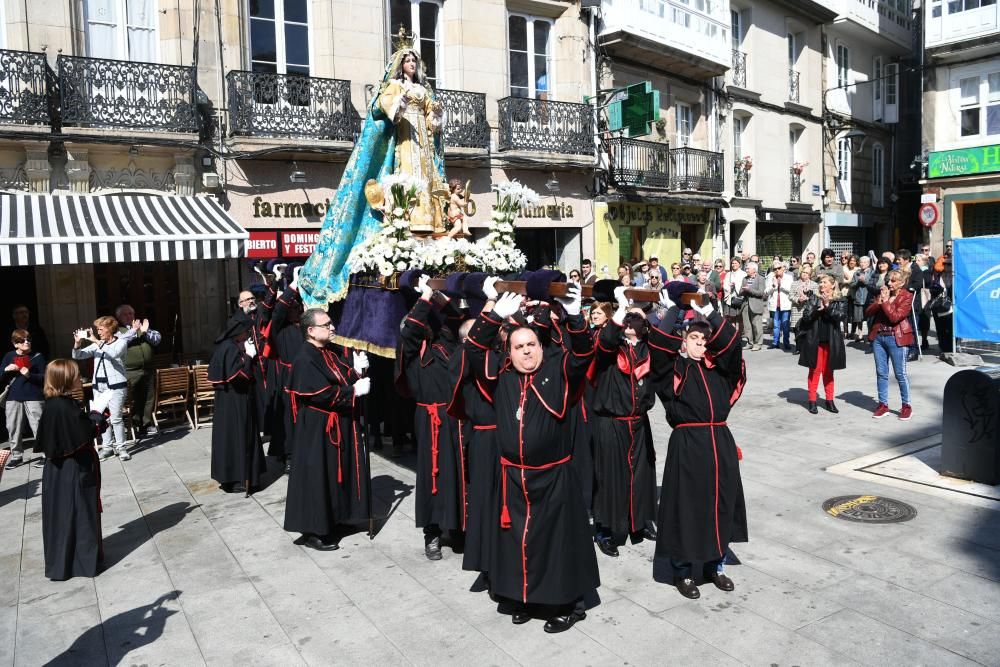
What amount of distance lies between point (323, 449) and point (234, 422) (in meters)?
2.26

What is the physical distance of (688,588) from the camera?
17.9ft

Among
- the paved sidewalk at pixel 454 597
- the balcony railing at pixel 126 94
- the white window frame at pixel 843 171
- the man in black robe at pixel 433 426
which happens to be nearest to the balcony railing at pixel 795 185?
the white window frame at pixel 843 171

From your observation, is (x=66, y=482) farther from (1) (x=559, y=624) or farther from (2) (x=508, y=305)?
(1) (x=559, y=624)

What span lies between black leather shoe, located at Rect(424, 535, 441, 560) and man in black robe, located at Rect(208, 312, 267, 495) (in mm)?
2743

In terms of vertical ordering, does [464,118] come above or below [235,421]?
above

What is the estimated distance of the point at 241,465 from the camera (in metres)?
8.41

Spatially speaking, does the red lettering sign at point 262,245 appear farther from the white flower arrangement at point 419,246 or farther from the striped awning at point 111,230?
the white flower arrangement at point 419,246

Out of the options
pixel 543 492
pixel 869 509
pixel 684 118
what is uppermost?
pixel 684 118

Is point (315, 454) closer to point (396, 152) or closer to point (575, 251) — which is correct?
point (396, 152)

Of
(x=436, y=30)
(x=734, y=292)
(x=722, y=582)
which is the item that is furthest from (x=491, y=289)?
(x=734, y=292)

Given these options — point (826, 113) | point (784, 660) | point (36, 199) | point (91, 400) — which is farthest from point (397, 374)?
point (826, 113)

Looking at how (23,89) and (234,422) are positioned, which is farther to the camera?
(23,89)

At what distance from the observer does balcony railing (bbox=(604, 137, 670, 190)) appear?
1973 cm

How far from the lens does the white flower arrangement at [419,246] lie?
7199 mm
